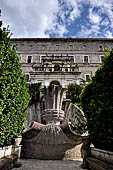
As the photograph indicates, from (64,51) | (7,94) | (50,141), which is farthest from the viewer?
(64,51)

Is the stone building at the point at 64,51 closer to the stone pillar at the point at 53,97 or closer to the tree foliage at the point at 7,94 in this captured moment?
the stone pillar at the point at 53,97

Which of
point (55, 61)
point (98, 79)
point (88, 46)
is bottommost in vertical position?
point (98, 79)

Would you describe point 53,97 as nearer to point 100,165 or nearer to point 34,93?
point 100,165

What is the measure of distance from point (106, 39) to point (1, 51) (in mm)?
34036

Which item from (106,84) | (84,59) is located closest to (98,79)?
(106,84)

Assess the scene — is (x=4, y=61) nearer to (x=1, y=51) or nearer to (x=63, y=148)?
(x=1, y=51)

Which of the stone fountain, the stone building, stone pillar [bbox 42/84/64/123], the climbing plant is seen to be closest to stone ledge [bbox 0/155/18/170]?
the stone fountain

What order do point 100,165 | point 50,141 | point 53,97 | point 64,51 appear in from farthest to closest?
point 64,51
point 53,97
point 50,141
point 100,165

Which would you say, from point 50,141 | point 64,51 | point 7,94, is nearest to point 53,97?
point 50,141

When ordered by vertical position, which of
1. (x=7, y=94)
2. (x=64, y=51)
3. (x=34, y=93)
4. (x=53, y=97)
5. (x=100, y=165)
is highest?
(x=64, y=51)

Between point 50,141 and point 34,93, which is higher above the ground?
point 34,93

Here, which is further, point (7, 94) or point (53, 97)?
point (53, 97)

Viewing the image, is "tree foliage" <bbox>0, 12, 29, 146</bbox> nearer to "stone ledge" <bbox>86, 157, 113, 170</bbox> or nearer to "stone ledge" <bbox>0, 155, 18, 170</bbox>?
"stone ledge" <bbox>0, 155, 18, 170</bbox>

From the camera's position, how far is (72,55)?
3278 cm
